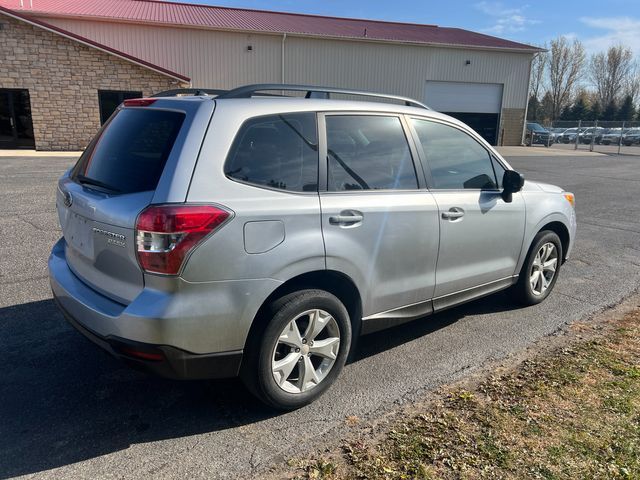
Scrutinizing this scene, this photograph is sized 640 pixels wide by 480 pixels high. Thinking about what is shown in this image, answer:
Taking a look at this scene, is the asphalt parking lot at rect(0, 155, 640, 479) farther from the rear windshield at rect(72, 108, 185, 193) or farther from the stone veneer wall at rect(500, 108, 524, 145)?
the stone veneer wall at rect(500, 108, 524, 145)

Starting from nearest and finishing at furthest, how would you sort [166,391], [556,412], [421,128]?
[556,412], [166,391], [421,128]

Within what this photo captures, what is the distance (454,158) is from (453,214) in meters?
0.51

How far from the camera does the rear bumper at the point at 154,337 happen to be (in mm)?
2586

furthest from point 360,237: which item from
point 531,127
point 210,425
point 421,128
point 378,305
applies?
point 531,127

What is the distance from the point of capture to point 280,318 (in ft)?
9.43

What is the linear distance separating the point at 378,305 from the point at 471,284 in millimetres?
1062

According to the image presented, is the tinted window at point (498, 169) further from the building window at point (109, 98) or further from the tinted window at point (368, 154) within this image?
the building window at point (109, 98)

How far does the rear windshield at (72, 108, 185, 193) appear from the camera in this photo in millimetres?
2787

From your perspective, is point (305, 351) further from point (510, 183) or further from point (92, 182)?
point (510, 183)

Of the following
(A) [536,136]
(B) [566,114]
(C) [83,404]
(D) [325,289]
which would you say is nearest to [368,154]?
(D) [325,289]

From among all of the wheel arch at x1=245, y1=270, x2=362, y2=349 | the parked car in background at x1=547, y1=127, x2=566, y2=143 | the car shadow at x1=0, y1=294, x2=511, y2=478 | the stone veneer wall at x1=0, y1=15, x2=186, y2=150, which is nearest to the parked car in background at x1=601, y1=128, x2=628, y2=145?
the parked car in background at x1=547, y1=127, x2=566, y2=143

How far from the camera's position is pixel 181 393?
333cm

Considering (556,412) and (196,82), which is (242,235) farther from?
(196,82)

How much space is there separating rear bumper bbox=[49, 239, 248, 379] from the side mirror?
8.73ft
